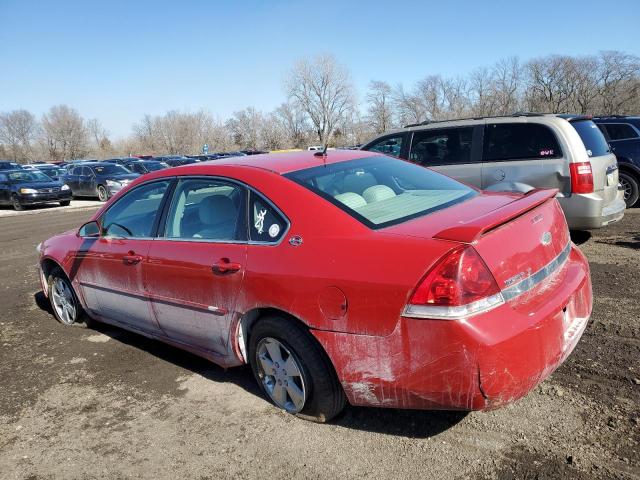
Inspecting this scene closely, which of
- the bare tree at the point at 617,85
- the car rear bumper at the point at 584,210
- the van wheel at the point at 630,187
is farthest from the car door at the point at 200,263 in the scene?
the bare tree at the point at 617,85

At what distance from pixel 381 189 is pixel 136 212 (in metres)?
2.08

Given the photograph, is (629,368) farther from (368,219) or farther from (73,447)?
(73,447)

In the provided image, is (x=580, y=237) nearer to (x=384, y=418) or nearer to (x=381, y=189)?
(x=381, y=189)

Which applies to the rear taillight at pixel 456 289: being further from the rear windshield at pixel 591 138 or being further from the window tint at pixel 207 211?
the rear windshield at pixel 591 138

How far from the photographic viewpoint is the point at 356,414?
10.2ft

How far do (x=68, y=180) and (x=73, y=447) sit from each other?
2336cm

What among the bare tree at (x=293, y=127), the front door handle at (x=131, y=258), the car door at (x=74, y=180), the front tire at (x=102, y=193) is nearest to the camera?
the front door handle at (x=131, y=258)

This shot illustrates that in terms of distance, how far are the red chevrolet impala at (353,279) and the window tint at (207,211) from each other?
11 millimetres

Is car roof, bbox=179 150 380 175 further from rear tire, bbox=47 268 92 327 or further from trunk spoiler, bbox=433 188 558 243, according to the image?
rear tire, bbox=47 268 92 327

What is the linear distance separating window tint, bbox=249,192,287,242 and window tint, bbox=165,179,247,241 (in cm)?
7

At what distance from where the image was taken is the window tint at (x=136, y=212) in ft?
13.1

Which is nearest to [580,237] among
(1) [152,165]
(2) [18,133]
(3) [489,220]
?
(3) [489,220]

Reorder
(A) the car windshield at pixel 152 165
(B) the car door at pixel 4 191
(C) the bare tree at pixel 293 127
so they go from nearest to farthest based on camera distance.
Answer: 1. (B) the car door at pixel 4 191
2. (A) the car windshield at pixel 152 165
3. (C) the bare tree at pixel 293 127

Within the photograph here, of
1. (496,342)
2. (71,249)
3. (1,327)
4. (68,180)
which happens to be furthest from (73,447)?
(68,180)
